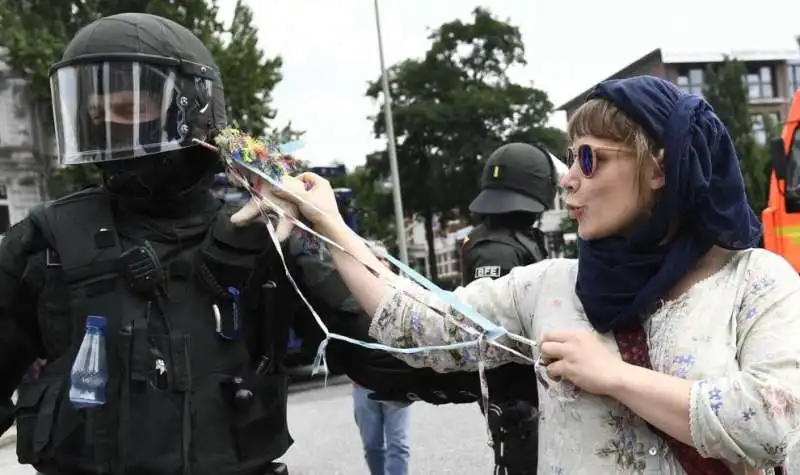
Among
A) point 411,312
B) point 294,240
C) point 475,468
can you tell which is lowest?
point 475,468

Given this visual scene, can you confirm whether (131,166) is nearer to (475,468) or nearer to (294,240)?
(294,240)

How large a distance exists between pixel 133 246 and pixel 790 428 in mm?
1364

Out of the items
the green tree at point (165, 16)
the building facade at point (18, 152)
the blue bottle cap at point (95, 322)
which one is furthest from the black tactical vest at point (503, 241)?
the building facade at point (18, 152)

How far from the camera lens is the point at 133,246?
177cm

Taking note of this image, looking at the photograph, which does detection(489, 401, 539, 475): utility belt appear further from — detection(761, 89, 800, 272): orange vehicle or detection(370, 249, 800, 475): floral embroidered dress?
detection(761, 89, 800, 272): orange vehicle

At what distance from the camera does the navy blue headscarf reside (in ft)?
4.45

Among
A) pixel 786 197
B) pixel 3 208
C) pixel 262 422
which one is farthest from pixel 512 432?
pixel 3 208

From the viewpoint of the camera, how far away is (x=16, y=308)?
69.5 inches

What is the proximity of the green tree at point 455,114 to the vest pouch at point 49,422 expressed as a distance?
25963 millimetres

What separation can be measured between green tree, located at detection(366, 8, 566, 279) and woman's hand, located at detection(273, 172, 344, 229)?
2579 centimetres

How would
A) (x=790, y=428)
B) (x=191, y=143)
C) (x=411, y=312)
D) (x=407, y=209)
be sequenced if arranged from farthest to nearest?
(x=407, y=209) < (x=191, y=143) < (x=411, y=312) < (x=790, y=428)

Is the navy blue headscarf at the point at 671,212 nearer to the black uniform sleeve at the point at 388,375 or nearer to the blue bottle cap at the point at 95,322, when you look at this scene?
the black uniform sleeve at the point at 388,375

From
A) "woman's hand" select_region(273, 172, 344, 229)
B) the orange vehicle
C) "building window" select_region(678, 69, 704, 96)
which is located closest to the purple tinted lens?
"woman's hand" select_region(273, 172, 344, 229)

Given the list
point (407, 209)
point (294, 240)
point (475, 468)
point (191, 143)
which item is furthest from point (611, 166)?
point (407, 209)
